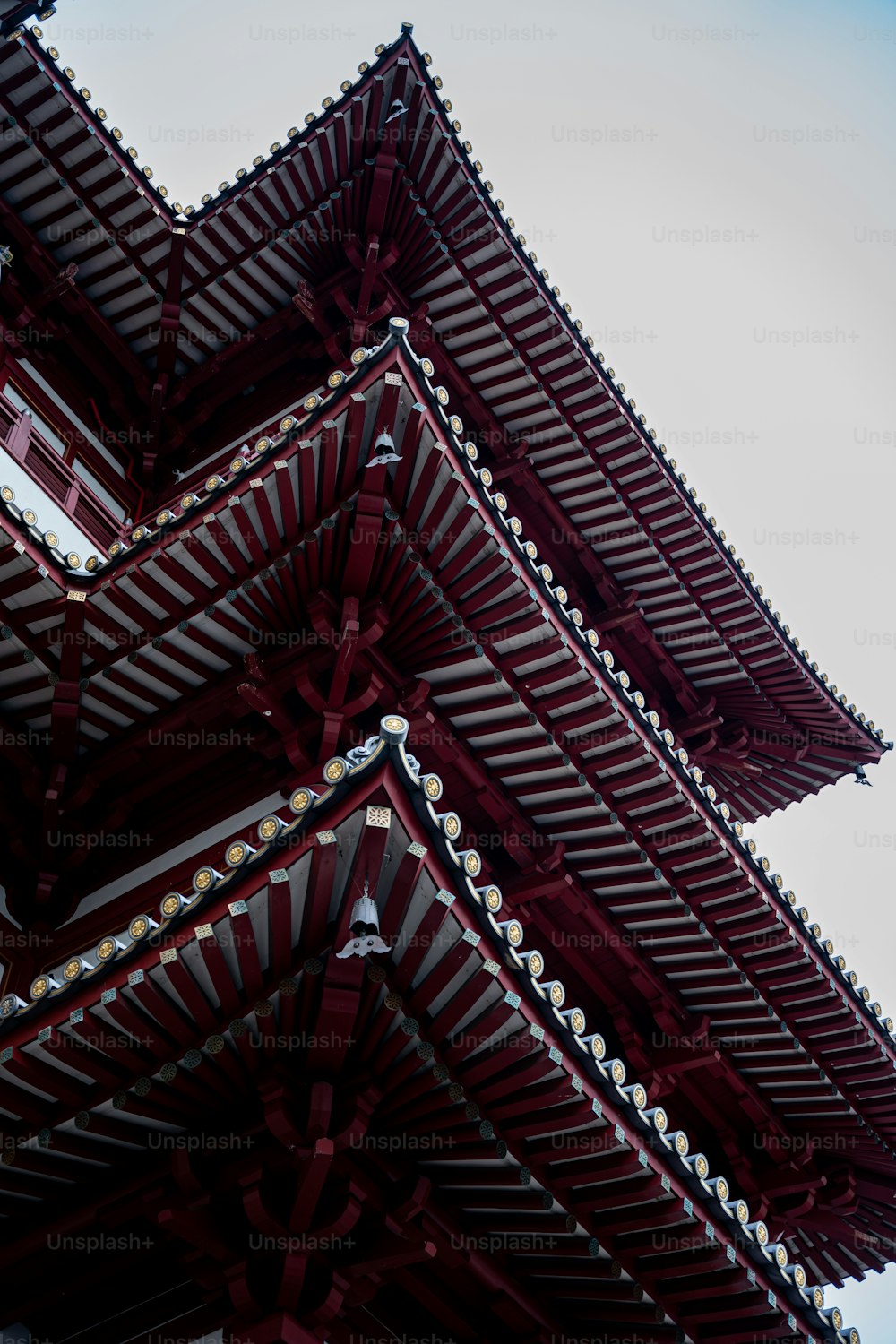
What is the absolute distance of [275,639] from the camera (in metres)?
12.0

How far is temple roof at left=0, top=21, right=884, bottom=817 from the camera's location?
17.2 metres

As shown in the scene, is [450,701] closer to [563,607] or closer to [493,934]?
[563,607]

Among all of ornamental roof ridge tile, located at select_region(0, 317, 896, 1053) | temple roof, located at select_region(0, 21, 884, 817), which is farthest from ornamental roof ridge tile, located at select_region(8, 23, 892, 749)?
ornamental roof ridge tile, located at select_region(0, 317, 896, 1053)

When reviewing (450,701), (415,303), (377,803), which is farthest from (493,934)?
(415,303)

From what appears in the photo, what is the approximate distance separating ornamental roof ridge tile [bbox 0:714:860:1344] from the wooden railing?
25.8 feet

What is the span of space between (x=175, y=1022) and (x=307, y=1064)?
92cm

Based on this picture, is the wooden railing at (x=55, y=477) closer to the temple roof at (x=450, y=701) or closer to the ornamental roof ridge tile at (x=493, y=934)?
the temple roof at (x=450, y=701)

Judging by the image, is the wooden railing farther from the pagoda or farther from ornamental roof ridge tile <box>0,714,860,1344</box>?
ornamental roof ridge tile <box>0,714,860,1344</box>

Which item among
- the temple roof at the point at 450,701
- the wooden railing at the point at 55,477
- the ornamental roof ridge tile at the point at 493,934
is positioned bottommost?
the ornamental roof ridge tile at the point at 493,934

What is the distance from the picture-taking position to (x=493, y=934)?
8.30 m

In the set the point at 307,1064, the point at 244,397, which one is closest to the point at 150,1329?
the point at 307,1064

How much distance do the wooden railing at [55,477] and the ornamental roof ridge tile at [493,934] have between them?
7.85 metres

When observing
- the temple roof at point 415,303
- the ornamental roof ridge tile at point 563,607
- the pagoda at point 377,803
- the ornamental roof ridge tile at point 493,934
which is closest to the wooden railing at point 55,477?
the pagoda at point 377,803

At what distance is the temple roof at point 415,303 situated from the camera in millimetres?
17250
